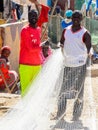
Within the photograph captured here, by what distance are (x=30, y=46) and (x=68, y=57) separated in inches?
25.5

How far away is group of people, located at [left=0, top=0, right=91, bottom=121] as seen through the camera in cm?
660

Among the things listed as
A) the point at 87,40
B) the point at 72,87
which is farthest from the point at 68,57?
the point at 72,87

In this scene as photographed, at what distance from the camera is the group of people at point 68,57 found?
6602 millimetres

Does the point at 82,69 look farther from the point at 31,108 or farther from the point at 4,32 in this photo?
the point at 4,32

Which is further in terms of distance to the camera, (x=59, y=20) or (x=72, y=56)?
(x=59, y=20)

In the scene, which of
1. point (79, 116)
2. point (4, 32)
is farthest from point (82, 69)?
point (4, 32)

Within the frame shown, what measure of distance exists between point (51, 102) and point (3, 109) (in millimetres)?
1387

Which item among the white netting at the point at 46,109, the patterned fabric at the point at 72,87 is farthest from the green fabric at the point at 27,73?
the patterned fabric at the point at 72,87

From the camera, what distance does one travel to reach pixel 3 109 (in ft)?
23.8

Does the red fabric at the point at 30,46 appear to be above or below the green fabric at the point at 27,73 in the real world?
above

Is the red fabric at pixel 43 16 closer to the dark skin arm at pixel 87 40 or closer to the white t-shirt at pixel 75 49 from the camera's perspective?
the white t-shirt at pixel 75 49

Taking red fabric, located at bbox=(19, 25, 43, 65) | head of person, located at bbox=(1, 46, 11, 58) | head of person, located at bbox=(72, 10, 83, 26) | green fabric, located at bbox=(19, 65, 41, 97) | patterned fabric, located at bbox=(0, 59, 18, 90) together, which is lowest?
patterned fabric, located at bbox=(0, 59, 18, 90)

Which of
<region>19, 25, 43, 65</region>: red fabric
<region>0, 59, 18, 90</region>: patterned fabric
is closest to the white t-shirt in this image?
<region>19, 25, 43, 65</region>: red fabric

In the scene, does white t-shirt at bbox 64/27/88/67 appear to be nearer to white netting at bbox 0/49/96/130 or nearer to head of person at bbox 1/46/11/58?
white netting at bbox 0/49/96/130
